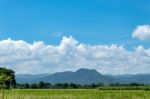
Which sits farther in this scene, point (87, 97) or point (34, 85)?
point (34, 85)

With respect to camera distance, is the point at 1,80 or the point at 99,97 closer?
the point at 1,80

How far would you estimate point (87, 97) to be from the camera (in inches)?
1066

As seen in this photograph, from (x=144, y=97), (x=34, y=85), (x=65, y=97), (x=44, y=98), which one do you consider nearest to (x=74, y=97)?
(x=65, y=97)

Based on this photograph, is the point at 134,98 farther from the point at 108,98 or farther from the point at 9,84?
the point at 9,84

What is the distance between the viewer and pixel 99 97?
2786 centimetres

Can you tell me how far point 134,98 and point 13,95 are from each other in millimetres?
13414

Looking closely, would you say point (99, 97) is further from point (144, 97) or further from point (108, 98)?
point (144, 97)

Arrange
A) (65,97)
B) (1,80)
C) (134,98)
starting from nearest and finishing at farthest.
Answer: (1,80)
(65,97)
(134,98)

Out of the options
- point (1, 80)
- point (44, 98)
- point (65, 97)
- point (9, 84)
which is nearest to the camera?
point (1, 80)

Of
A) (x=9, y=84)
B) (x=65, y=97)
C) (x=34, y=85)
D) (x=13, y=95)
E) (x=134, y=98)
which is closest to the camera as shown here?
(x=9, y=84)

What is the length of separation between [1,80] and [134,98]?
60.9ft

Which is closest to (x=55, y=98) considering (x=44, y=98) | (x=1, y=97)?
(x=44, y=98)

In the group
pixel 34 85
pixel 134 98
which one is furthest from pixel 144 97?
pixel 34 85

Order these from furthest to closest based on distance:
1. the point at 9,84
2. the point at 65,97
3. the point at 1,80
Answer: the point at 65,97
the point at 9,84
the point at 1,80
